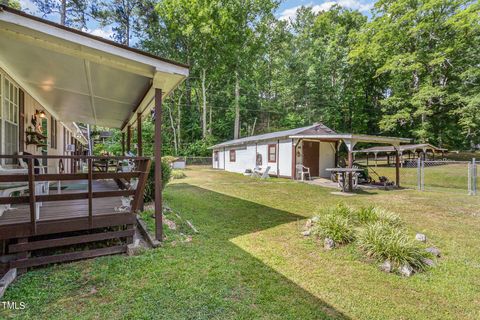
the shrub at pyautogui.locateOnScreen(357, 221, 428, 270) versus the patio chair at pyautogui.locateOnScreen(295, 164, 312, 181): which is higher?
the patio chair at pyautogui.locateOnScreen(295, 164, 312, 181)

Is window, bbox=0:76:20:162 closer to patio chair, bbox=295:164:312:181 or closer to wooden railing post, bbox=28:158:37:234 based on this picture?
wooden railing post, bbox=28:158:37:234

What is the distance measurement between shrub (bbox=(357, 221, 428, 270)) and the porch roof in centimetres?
366

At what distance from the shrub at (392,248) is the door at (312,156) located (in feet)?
33.4

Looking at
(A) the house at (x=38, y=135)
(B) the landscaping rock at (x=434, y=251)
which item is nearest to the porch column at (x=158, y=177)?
(A) the house at (x=38, y=135)

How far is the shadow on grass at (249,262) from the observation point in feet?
7.68

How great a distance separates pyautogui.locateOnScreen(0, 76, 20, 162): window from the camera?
405 centimetres

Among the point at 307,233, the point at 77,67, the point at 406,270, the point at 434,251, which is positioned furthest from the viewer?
the point at 307,233

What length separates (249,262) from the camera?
129 inches

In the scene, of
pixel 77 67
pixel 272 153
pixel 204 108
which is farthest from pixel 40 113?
pixel 204 108

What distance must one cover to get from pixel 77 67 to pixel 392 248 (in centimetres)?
537

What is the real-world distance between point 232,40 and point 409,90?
17.4 meters

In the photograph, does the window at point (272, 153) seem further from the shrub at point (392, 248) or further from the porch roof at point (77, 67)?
the shrub at point (392, 248)

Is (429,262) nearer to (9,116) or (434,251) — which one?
(434,251)

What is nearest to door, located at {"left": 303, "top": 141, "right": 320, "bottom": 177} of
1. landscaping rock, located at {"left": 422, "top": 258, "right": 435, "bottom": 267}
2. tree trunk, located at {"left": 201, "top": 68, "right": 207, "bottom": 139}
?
landscaping rock, located at {"left": 422, "top": 258, "right": 435, "bottom": 267}
